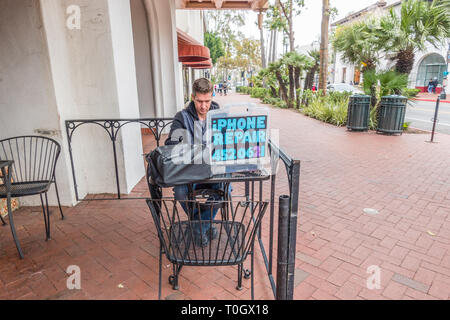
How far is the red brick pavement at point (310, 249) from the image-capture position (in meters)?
2.44

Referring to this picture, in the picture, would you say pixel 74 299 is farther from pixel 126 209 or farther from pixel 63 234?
pixel 126 209

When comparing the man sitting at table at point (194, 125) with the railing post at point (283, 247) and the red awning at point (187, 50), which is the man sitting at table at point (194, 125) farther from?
the red awning at point (187, 50)

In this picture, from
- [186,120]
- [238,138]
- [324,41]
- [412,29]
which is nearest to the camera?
[238,138]

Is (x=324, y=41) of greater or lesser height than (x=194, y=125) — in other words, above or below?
above

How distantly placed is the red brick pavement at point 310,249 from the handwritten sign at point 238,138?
1.13 m

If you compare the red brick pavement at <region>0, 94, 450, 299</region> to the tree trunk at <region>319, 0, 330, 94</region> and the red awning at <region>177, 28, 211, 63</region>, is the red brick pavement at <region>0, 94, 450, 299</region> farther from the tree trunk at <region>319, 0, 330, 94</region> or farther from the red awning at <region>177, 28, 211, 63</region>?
the tree trunk at <region>319, 0, 330, 94</region>

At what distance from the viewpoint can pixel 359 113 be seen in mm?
9406

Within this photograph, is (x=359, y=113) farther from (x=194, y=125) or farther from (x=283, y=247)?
(x=283, y=247)

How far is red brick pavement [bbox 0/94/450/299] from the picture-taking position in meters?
2.44

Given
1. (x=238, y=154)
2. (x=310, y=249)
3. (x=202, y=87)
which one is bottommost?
(x=310, y=249)

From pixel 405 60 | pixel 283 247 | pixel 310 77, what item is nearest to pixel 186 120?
pixel 283 247

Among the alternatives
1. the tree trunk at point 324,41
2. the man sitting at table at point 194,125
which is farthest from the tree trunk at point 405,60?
the man sitting at table at point 194,125

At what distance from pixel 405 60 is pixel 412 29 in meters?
0.95
